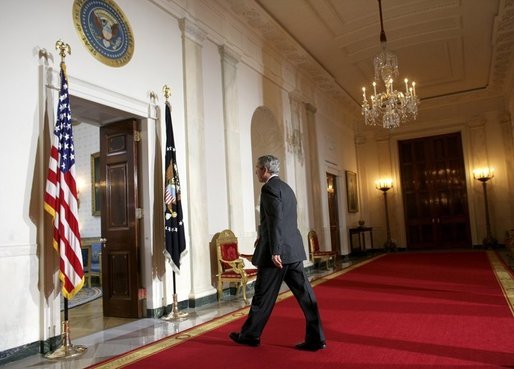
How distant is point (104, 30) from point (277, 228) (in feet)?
10.3

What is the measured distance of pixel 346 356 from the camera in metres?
3.12

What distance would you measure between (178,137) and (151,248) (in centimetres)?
154

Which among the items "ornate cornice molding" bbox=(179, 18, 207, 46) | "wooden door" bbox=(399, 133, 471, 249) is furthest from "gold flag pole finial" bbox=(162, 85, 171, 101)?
"wooden door" bbox=(399, 133, 471, 249)

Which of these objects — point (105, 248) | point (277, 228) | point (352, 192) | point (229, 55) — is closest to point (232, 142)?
point (229, 55)

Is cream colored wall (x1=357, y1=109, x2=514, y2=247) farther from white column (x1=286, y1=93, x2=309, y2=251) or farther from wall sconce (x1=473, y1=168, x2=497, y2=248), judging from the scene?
white column (x1=286, y1=93, x2=309, y2=251)

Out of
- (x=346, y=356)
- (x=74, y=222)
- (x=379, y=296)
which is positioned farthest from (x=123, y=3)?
(x=379, y=296)

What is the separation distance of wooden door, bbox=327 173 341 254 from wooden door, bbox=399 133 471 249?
10.7 ft

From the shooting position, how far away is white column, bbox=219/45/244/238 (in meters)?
6.88

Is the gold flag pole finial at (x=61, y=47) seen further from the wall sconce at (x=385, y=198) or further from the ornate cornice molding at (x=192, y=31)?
the wall sconce at (x=385, y=198)

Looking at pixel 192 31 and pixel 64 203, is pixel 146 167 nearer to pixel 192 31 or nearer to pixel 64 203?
pixel 64 203

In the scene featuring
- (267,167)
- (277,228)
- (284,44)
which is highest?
(284,44)

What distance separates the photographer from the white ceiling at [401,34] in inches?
310

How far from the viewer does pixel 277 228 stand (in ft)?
10.9

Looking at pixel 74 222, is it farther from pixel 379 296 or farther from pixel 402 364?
pixel 379 296
